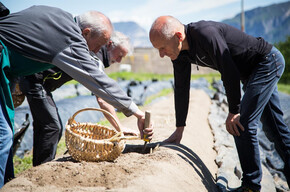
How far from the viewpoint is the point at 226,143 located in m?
3.97

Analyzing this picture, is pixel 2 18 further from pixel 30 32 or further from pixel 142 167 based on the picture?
Result: pixel 142 167

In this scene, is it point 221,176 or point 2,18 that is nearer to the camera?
point 2,18

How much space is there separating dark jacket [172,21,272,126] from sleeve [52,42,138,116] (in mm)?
823

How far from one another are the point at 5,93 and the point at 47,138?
0.95m

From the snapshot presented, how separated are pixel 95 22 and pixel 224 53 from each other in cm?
106

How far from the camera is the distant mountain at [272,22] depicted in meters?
42.5

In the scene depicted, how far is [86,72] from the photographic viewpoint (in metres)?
1.81

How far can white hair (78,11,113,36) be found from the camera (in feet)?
6.82

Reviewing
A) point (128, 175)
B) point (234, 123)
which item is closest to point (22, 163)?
point (128, 175)

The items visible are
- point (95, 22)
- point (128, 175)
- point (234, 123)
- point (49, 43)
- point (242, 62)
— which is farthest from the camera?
point (242, 62)

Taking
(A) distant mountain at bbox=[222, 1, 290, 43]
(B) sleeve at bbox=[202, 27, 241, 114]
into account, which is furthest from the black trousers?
(A) distant mountain at bbox=[222, 1, 290, 43]

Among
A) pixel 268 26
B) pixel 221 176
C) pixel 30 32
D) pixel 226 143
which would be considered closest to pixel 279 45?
pixel 226 143

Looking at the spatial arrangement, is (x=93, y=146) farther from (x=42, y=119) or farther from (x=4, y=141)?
(x=42, y=119)

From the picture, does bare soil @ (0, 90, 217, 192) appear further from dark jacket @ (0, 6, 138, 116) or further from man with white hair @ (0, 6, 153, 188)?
dark jacket @ (0, 6, 138, 116)
